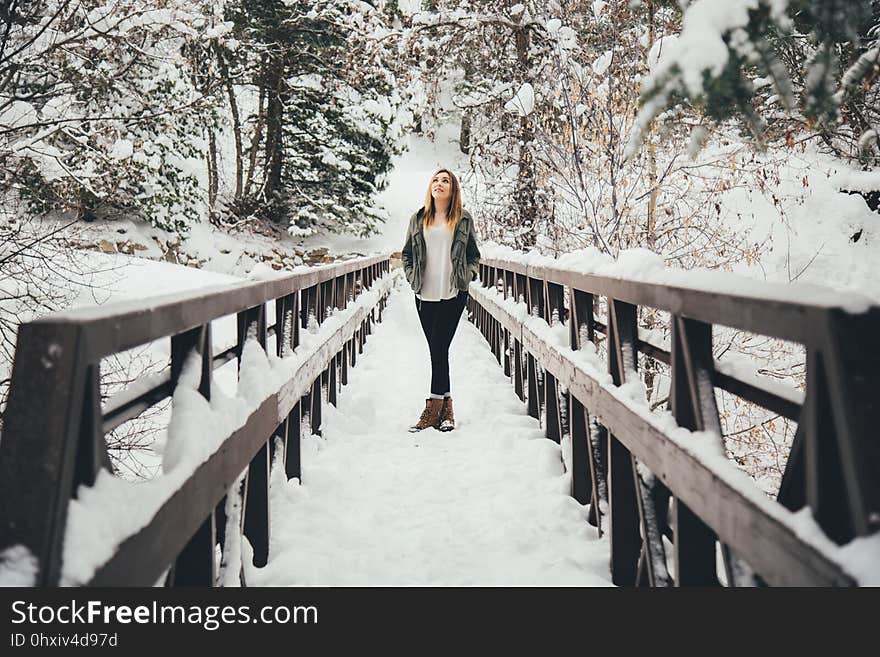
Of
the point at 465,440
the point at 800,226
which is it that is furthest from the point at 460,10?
the point at 800,226

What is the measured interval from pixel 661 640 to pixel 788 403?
27.2 inches

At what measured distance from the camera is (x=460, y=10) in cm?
1213

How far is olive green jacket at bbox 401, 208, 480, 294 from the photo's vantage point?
5715 mm

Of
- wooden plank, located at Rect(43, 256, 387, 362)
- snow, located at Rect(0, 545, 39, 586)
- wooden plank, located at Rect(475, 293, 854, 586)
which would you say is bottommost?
wooden plank, located at Rect(475, 293, 854, 586)

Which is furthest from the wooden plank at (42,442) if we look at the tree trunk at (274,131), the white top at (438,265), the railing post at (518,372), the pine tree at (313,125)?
the tree trunk at (274,131)

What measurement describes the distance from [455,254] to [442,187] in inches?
22.3

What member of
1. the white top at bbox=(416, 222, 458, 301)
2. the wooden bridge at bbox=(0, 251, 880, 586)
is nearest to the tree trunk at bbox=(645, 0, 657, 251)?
the white top at bbox=(416, 222, 458, 301)

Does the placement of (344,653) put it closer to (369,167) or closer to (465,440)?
(465,440)

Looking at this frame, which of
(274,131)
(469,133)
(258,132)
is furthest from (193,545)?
(274,131)

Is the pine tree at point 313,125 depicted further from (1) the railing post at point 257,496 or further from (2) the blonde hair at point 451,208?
(1) the railing post at point 257,496

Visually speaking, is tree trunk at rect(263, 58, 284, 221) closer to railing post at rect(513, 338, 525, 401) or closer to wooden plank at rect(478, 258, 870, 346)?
railing post at rect(513, 338, 525, 401)

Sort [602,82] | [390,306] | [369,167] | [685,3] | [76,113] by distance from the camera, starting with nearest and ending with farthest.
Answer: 1. [685,3]
2. [602,82]
3. [76,113]
4. [390,306]
5. [369,167]

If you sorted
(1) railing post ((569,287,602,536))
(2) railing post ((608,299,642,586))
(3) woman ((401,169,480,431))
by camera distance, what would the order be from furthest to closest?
(3) woman ((401,169,480,431)) < (1) railing post ((569,287,602,536)) < (2) railing post ((608,299,642,586))

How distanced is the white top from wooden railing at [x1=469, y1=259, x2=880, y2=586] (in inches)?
81.5
